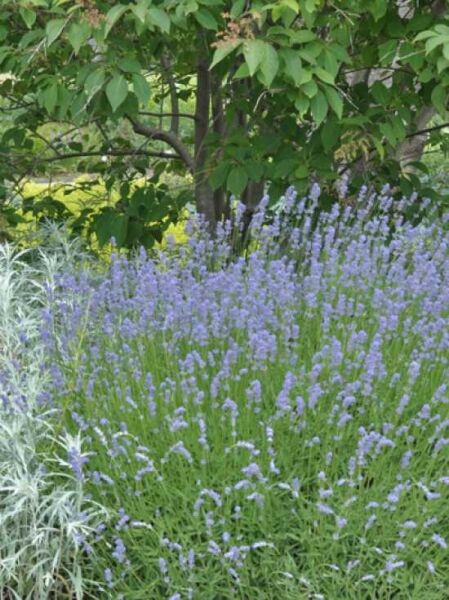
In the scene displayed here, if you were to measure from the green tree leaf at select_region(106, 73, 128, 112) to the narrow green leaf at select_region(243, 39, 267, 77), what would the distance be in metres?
0.51

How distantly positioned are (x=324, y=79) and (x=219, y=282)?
823 mm

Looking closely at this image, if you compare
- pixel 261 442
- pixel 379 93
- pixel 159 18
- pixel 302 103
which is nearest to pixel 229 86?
pixel 379 93

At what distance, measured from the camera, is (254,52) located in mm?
2861

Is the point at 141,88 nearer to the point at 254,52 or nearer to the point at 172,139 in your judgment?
the point at 254,52

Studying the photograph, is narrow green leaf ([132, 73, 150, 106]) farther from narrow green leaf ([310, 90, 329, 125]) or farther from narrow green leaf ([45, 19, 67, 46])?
narrow green leaf ([310, 90, 329, 125])

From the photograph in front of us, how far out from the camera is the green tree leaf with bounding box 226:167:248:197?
3.84 metres

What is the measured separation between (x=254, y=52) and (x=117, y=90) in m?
0.57

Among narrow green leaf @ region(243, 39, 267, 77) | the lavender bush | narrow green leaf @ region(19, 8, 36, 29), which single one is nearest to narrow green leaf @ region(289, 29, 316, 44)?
narrow green leaf @ region(243, 39, 267, 77)

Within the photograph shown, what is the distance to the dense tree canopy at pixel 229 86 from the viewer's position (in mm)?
3090

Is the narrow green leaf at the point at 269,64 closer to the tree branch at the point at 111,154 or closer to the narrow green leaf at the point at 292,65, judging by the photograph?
the narrow green leaf at the point at 292,65

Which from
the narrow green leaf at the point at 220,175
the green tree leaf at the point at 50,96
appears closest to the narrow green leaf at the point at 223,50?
the green tree leaf at the point at 50,96

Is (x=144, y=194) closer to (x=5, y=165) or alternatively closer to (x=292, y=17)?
(x=5, y=165)

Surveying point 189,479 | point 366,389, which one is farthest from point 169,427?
point 366,389

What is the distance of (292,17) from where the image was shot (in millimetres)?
3000
